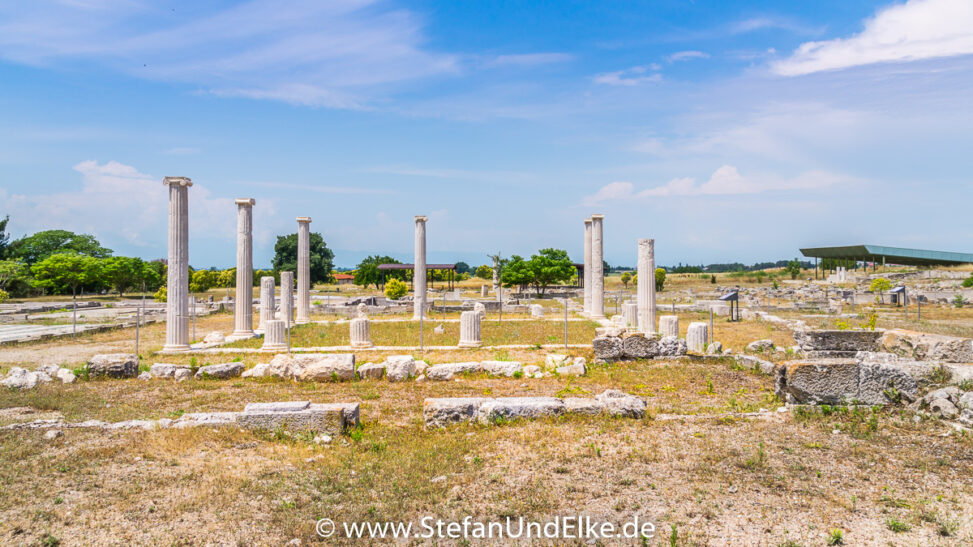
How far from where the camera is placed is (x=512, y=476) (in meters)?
6.94

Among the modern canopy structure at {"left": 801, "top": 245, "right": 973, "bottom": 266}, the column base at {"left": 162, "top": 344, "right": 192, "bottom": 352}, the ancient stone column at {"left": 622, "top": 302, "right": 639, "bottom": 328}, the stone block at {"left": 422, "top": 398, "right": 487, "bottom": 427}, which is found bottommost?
the column base at {"left": 162, "top": 344, "right": 192, "bottom": 352}

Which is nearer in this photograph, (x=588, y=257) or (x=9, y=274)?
(x=588, y=257)

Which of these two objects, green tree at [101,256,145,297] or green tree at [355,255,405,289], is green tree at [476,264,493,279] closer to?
green tree at [355,255,405,289]

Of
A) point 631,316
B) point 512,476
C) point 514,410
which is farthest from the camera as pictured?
point 631,316

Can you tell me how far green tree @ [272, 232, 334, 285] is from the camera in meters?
80.9

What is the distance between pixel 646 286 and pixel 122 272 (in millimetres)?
53941

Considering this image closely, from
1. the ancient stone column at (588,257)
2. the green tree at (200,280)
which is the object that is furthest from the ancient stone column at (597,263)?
the green tree at (200,280)

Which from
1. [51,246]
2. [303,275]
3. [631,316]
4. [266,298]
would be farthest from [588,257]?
[51,246]

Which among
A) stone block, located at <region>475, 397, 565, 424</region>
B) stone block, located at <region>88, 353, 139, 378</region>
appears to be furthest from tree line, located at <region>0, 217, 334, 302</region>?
stone block, located at <region>475, 397, 565, 424</region>

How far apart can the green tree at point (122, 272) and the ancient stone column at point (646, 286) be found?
52559mm

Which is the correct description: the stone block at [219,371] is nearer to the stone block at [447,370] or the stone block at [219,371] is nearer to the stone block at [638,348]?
the stone block at [447,370]

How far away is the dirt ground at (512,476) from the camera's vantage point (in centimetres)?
560

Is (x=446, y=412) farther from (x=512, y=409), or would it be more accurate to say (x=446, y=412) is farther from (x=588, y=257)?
(x=588, y=257)

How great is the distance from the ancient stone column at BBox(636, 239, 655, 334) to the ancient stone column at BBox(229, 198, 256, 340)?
50.5ft
